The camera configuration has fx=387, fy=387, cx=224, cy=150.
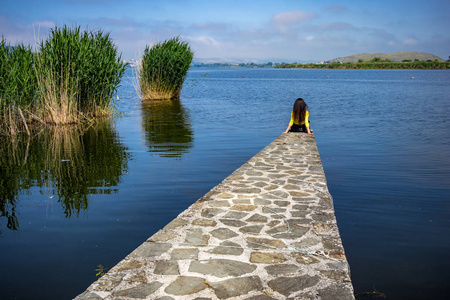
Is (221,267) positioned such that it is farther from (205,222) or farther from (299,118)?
(299,118)

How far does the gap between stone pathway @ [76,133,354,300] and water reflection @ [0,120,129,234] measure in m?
2.37

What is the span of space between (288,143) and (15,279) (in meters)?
7.91

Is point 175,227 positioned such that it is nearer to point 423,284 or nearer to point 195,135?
point 423,284

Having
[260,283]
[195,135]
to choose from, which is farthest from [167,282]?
[195,135]

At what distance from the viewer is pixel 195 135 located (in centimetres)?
1348

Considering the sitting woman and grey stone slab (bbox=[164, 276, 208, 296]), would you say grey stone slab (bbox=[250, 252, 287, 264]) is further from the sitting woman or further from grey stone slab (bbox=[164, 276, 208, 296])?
the sitting woman

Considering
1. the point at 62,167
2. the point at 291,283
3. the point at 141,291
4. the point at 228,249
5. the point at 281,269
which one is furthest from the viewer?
the point at 62,167

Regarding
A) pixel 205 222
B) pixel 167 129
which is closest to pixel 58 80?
pixel 167 129

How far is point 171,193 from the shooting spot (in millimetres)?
6957

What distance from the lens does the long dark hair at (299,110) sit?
11.7 metres

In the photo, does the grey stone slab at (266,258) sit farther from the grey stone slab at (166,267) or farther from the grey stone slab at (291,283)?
the grey stone slab at (166,267)

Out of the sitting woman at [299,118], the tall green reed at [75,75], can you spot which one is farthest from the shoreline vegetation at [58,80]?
the sitting woman at [299,118]

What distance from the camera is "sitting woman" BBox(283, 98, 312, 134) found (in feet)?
38.8

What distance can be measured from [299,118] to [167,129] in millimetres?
5063
